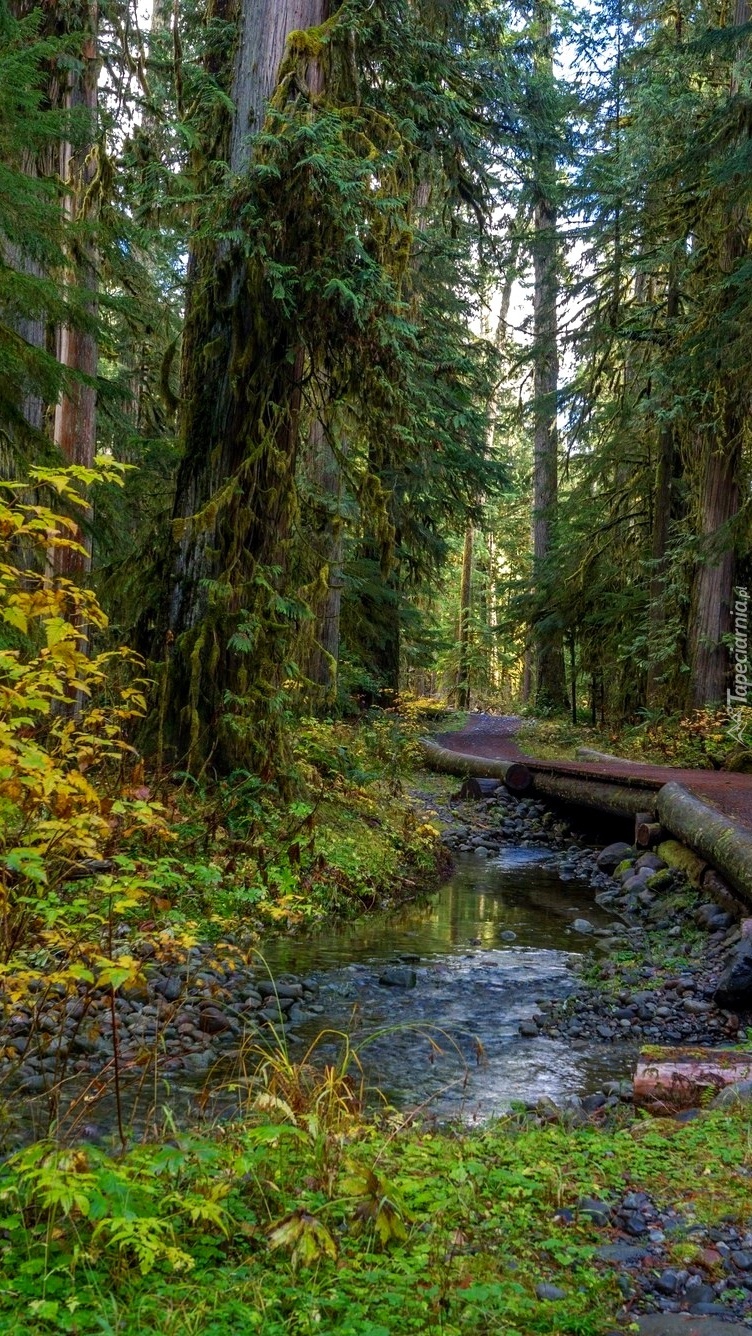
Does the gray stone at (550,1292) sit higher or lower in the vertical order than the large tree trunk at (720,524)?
lower

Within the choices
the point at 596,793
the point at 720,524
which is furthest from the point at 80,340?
the point at 720,524

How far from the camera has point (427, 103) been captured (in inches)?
387

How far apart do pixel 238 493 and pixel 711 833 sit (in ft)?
16.8

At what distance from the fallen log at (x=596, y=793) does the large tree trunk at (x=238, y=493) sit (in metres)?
5.09

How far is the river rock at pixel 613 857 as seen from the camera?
468 inches

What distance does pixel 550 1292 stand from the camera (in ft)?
8.70

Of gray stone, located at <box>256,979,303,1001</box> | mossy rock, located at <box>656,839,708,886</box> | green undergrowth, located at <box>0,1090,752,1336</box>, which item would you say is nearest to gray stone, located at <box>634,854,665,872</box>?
mossy rock, located at <box>656,839,708,886</box>

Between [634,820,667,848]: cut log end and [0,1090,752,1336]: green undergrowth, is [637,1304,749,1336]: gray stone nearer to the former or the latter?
[0,1090,752,1336]: green undergrowth

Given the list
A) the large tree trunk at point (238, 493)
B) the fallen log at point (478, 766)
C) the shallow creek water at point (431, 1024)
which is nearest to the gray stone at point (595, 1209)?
the shallow creek water at point (431, 1024)

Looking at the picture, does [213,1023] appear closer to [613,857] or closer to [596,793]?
[613,857]

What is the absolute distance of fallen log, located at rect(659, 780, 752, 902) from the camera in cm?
743

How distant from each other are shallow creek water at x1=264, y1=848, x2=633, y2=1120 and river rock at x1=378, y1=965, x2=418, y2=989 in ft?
0.15

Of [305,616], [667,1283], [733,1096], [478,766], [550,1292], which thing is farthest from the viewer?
[478,766]

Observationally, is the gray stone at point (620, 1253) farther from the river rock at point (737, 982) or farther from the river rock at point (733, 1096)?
the river rock at point (737, 982)
